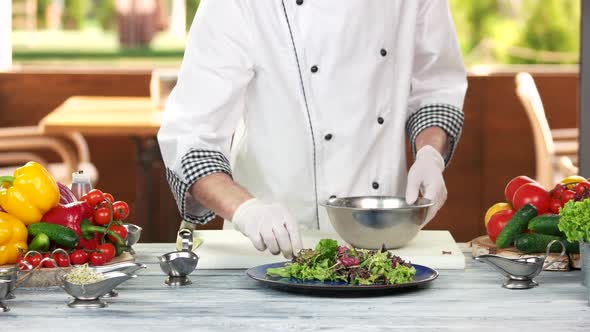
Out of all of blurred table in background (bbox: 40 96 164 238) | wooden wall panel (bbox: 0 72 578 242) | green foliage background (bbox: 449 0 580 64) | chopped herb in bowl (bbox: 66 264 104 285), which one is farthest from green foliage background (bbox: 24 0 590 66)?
chopped herb in bowl (bbox: 66 264 104 285)

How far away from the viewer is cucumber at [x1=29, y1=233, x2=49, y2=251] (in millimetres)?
2068

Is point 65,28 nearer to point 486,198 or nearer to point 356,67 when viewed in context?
point 486,198

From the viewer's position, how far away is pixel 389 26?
8.57ft

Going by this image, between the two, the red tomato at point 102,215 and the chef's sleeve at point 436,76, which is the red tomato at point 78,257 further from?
the chef's sleeve at point 436,76

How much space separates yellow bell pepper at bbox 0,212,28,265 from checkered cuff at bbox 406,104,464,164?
1.06 metres

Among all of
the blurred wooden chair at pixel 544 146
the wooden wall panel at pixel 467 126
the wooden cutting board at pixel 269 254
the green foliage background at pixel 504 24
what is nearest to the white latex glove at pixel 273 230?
the wooden cutting board at pixel 269 254

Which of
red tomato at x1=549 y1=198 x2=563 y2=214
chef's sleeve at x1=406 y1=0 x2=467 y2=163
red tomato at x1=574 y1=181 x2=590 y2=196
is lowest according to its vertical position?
red tomato at x1=549 y1=198 x2=563 y2=214

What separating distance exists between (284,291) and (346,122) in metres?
0.71

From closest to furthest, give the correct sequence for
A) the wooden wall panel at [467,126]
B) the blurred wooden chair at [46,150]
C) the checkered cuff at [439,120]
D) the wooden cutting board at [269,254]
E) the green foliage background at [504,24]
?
the wooden cutting board at [269,254] → the checkered cuff at [439,120] → the blurred wooden chair at [46,150] → the wooden wall panel at [467,126] → the green foliage background at [504,24]

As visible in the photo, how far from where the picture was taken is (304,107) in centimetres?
257

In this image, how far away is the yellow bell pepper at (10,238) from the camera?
2.04 m

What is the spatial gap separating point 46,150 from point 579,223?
503 cm

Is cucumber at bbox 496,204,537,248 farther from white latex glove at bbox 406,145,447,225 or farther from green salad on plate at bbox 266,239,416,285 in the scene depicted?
green salad on plate at bbox 266,239,416,285

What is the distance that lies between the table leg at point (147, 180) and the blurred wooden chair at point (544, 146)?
2.01 meters
